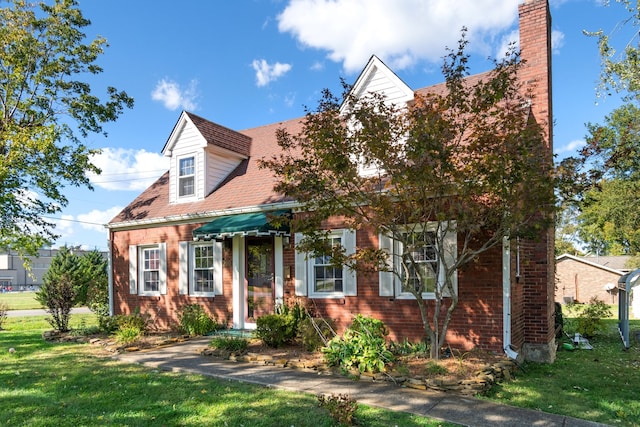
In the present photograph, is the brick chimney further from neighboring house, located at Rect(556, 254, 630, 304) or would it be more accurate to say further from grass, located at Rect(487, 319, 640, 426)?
neighboring house, located at Rect(556, 254, 630, 304)

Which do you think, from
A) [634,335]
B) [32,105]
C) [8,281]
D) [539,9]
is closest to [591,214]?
[634,335]

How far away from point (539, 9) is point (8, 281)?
106265 mm

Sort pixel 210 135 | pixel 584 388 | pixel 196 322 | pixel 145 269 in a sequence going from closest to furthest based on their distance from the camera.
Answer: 1. pixel 584 388
2. pixel 196 322
3. pixel 210 135
4. pixel 145 269

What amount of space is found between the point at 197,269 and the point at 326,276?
15.2 feet

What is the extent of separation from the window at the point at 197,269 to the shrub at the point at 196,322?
59 cm

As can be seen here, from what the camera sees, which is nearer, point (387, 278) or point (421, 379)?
point (421, 379)

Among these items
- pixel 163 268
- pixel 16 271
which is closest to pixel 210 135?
pixel 163 268

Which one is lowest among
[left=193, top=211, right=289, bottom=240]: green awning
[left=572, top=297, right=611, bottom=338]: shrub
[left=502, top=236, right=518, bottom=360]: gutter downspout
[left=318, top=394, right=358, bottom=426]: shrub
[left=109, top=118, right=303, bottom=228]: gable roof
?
[left=572, top=297, right=611, bottom=338]: shrub

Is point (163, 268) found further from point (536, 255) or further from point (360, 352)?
point (536, 255)

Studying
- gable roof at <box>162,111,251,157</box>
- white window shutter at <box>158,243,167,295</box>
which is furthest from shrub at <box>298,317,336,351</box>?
gable roof at <box>162,111,251,157</box>

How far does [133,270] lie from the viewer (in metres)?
14.9

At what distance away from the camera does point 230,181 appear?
14336 millimetres

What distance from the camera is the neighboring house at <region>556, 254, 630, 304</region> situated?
37.0 m

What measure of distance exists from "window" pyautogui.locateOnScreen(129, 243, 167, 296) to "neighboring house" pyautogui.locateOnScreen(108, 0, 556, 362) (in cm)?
3
